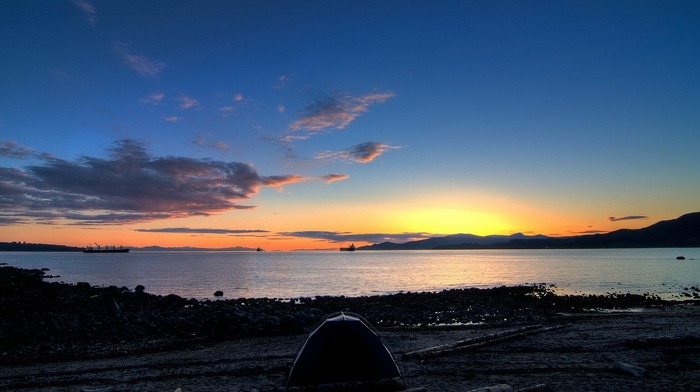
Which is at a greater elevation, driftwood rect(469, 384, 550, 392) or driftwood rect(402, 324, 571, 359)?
driftwood rect(469, 384, 550, 392)

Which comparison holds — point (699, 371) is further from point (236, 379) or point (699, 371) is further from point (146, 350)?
point (146, 350)

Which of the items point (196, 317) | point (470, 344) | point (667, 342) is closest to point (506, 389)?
point (470, 344)

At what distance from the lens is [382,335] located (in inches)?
809

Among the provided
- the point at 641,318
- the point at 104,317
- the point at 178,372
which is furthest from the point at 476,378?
the point at 104,317

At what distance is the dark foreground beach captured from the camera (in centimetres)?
1246

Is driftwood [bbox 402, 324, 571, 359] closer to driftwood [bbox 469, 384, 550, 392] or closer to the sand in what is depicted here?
the sand

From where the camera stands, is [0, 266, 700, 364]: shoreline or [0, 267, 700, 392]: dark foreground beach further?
[0, 266, 700, 364]: shoreline

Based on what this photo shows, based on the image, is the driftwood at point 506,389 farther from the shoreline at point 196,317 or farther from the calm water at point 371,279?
the calm water at point 371,279

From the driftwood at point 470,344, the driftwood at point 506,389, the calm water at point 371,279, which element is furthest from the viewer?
the calm water at point 371,279

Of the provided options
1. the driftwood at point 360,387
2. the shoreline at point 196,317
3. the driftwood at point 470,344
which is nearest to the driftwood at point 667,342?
the driftwood at point 470,344

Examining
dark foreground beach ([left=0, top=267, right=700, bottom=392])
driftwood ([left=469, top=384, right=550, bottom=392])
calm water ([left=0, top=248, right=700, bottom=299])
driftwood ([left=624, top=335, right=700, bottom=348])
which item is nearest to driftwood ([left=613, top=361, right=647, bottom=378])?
dark foreground beach ([left=0, top=267, right=700, bottom=392])

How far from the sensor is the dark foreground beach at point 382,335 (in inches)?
491

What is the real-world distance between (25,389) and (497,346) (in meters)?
16.5

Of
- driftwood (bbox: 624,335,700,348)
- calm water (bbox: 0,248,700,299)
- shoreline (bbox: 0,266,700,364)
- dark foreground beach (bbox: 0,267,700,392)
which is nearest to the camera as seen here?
dark foreground beach (bbox: 0,267,700,392)
